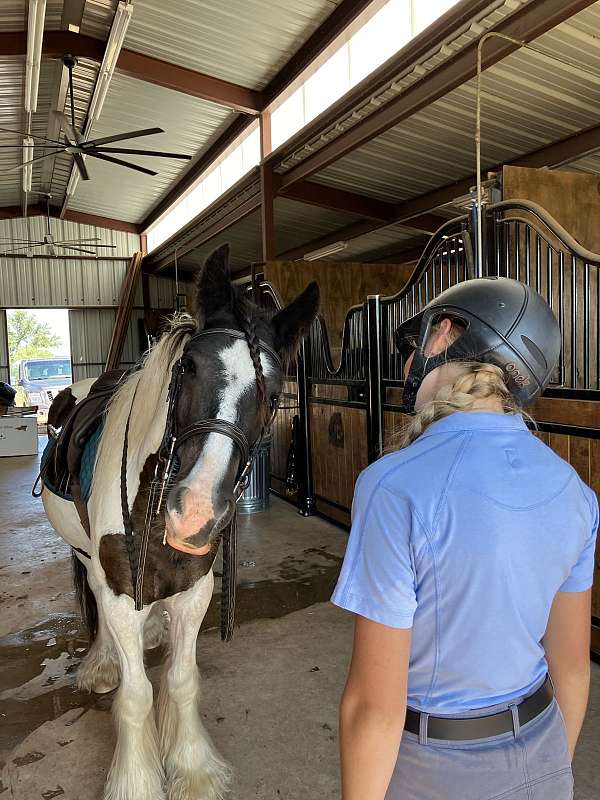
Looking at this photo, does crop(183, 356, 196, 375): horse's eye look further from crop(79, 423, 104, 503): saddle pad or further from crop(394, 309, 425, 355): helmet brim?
crop(79, 423, 104, 503): saddle pad

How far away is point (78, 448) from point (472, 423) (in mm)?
1746

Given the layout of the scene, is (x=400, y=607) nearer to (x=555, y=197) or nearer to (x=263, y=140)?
(x=555, y=197)

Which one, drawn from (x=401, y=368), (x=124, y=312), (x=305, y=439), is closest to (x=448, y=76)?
(x=401, y=368)

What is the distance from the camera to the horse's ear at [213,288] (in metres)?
1.42

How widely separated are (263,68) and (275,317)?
6717mm

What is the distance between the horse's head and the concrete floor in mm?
1181

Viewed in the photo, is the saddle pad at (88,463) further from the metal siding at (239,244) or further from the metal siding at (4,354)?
the metal siding at (4,354)

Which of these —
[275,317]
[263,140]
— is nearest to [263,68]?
[263,140]

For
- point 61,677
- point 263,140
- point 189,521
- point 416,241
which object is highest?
point 263,140

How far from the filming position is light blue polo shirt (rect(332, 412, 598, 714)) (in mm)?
660

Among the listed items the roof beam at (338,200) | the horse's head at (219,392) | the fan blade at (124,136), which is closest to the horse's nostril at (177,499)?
the horse's head at (219,392)

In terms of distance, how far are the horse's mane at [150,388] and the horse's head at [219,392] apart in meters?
0.17

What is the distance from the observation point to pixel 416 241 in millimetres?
10672

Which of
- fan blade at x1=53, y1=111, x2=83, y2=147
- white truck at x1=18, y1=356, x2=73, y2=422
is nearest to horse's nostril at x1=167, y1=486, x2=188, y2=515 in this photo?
fan blade at x1=53, y1=111, x2=83, y2=147
